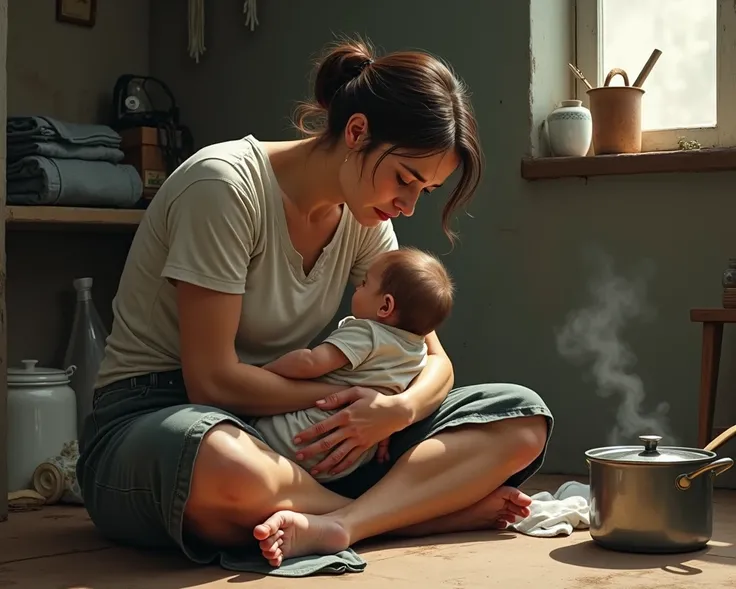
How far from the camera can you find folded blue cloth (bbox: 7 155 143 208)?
3074mm

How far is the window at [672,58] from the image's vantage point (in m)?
2.89

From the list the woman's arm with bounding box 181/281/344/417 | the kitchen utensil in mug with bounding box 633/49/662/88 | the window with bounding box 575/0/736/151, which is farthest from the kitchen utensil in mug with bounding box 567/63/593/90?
the woman's arm with bounding box 181/281/344/417

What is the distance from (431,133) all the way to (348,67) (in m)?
0.23

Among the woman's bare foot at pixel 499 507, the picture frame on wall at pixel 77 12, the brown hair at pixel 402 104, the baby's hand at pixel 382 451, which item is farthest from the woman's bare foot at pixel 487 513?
the picture frame on wall at pixel 77 12

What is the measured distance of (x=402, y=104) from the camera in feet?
6.37

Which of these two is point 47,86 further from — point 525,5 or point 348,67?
point 348,67

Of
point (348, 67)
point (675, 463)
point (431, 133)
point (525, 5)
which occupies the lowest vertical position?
point (675, 463)

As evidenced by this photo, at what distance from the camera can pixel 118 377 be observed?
6.86ft

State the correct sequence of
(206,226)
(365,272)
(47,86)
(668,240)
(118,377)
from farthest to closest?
1. (47,86)
2. (668,240)
3. (365,272)
4. (118,377)
5. (206,226)

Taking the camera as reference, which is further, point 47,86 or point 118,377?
point 47,86

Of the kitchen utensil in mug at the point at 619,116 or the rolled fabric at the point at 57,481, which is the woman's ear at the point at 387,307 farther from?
the kitchen utensil in mug at the point at 619,116

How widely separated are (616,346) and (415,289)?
3.16ft

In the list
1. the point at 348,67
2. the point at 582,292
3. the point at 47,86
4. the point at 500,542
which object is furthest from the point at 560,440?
the point at 47,86

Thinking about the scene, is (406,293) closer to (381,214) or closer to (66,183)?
(381,214)
